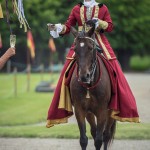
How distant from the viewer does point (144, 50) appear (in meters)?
60.3

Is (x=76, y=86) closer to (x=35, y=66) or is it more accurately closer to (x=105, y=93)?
(x=105, y=93)

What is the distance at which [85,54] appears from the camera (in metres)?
8.67

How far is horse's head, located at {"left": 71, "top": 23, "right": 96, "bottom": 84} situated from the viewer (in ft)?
28.1

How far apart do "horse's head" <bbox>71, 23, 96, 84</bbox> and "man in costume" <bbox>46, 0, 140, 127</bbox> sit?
648 millimetres

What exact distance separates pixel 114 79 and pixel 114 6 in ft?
154

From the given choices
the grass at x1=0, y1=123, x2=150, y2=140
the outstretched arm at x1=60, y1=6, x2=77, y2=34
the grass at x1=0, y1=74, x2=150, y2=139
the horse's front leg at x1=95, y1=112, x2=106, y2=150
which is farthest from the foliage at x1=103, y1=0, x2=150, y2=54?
the horse's front leg at x1=95, y1=112, x2=106, y2=150

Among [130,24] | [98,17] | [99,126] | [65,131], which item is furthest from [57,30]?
[130,24]

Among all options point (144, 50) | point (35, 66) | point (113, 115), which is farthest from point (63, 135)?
point (144, 50)

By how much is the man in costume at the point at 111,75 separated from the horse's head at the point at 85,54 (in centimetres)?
65

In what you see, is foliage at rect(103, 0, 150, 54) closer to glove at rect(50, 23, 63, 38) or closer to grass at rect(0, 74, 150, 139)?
grass at rect(0, 74, 150, 139)

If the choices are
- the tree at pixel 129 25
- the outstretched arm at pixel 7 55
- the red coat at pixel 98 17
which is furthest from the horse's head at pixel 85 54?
the tree at pixel 129 25

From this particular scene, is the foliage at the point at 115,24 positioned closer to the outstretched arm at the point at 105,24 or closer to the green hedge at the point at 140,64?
the green hedge at the point at 140,64

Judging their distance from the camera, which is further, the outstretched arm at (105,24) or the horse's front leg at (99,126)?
the outstretched arm at (105,24)

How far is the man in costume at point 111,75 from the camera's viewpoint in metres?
9.58
